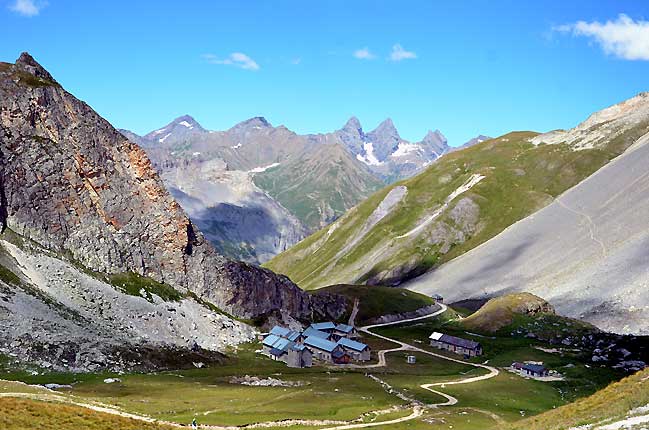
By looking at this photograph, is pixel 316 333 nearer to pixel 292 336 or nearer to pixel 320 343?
pixel 320 343

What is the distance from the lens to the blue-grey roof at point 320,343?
411 feet

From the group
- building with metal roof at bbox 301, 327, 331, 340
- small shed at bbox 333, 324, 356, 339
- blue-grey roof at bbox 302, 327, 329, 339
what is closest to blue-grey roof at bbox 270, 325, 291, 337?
building with metal roof at bbox 301, 327, 331, 340

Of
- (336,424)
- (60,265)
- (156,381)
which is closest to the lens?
(336,424)

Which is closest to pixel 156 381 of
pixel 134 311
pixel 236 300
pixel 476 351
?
pixel 134 311

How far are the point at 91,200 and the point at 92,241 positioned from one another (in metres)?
10.6

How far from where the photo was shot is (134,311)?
4313 inches

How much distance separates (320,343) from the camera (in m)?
128

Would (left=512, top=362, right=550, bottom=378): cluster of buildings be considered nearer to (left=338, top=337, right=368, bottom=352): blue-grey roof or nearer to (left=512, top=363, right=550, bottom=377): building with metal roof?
(left=512, top=363, right=550, bottom=377): building with metal roof

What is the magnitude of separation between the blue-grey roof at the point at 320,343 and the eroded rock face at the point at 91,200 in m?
22.4

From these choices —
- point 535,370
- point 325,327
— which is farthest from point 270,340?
point 535,370

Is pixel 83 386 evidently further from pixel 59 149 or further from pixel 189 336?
pixel 59 149

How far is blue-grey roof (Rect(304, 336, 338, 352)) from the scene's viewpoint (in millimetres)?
125312

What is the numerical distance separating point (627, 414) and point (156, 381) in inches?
2665

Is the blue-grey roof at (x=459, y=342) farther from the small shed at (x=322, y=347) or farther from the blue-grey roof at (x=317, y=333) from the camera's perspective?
the small shed at (x=322, y=347)
